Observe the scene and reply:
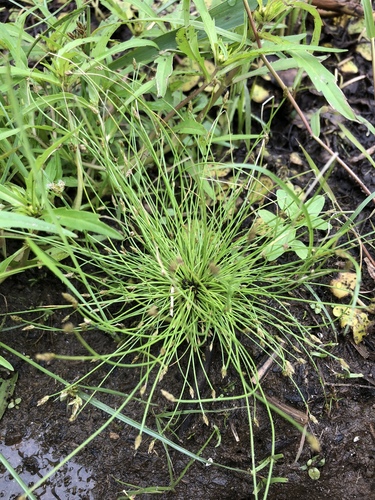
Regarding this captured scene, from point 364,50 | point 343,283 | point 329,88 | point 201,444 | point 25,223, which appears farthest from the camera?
point 364,50

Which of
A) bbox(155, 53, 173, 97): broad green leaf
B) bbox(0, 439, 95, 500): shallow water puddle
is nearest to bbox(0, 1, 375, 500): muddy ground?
bbox(0, 439, 95, 500): shallow water puddle

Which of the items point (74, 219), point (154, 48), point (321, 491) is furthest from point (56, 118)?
point (321, 491)

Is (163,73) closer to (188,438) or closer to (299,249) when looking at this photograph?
(299,249)

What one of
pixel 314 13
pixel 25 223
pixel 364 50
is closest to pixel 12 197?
pixel 25 223

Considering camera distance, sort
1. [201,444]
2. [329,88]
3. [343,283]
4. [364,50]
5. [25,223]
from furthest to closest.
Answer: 1. [364,50]
2. [343,283]
3. [201,444]
4. [329,88]
5. [25,223]

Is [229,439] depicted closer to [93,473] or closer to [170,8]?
[93,473]

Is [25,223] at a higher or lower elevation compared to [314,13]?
lower
